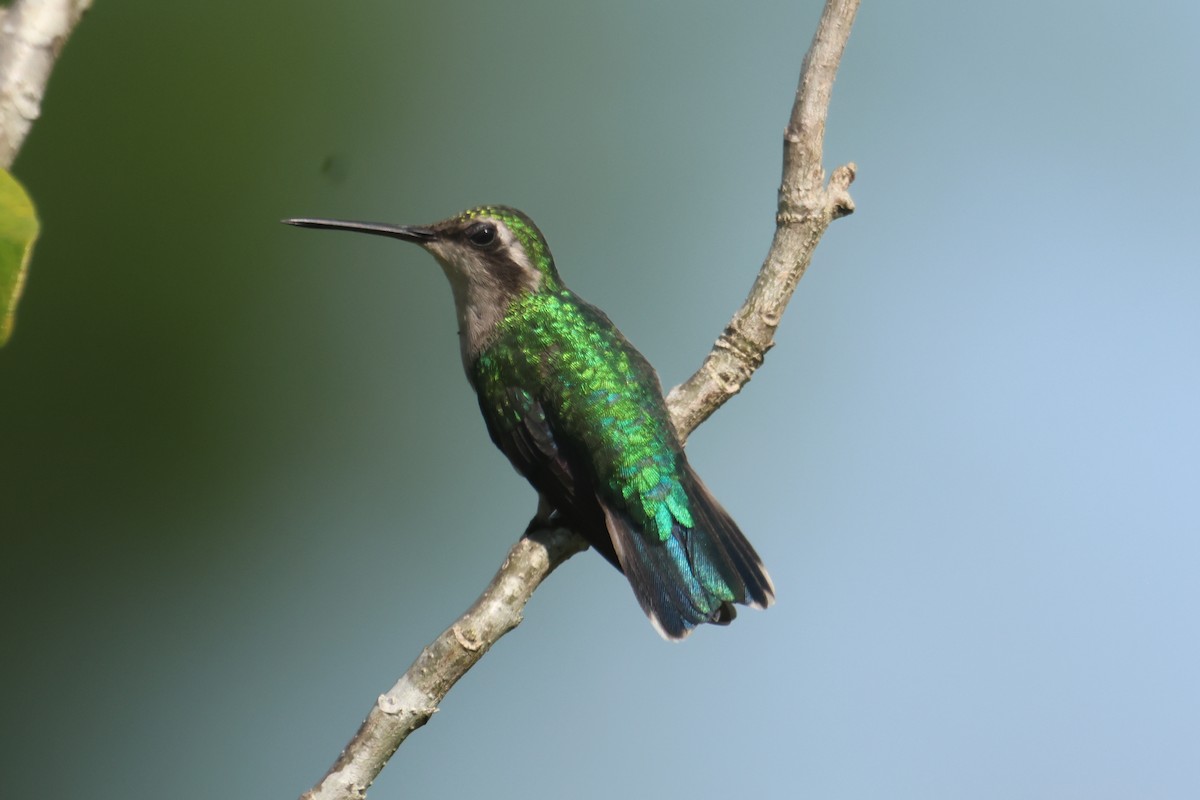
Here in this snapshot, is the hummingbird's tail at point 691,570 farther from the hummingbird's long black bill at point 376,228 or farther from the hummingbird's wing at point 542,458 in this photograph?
the hummingbird's long black bill at point 376,228

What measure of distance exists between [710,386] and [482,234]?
1.09 metres

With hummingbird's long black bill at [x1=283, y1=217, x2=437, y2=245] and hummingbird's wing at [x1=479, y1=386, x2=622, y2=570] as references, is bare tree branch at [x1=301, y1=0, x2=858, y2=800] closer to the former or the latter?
hummingbird's wing at [x1=479, y1=386, x2=622, y2=570]

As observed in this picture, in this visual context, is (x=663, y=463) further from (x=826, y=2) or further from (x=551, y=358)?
(x=826, y=2)

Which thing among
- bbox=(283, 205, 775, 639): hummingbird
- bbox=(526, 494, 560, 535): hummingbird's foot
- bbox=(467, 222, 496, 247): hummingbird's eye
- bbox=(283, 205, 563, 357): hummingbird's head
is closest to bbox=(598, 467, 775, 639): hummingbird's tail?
bbox=(283, 205, 775, 639): hummingbird

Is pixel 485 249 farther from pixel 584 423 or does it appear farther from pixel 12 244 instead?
pixel 12 244

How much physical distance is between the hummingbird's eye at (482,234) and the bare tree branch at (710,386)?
912mm

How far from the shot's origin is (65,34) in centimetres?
152

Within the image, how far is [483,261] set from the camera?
13.2 feet

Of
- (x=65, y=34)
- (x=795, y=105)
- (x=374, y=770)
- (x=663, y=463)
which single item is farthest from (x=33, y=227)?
(x=663, y=463)

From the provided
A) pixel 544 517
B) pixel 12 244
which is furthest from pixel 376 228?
pixel 12 244

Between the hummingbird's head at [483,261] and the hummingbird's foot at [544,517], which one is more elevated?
the hummingbird's head at [483,261]

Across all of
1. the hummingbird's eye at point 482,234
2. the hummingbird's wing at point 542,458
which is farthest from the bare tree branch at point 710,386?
the hummingbird's eye at point 482,234

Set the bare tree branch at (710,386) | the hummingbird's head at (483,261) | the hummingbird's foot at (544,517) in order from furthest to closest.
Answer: the hummingbird's head at (483,261)
the hummingbird's foot at (544,517)
the bare tree branch at (710,386)

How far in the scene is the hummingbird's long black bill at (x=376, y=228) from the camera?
370cm
